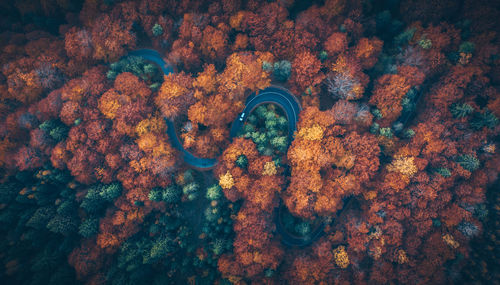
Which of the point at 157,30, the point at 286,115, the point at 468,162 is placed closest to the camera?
the point at 468,162

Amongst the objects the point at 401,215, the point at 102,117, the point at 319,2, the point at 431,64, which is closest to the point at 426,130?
the point at 431,64

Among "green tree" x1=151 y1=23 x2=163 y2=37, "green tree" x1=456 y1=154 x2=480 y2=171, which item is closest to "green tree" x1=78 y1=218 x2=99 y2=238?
"green tree" x1=151 y1=23 x2=163 y2=37

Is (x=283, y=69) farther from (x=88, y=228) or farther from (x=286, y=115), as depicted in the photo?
(x=88, y=228)

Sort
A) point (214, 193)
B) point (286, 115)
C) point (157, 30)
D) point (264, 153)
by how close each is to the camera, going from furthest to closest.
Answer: point (286, 115)
point (157, 30)
point (264, 153)
point (214, 193)

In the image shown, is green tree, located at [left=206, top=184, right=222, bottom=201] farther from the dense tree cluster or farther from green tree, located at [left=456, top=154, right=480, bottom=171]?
green tree, located at [left=456, top=154, right=480, bottom=171]

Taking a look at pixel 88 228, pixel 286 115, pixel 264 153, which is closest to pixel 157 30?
pixel 286 115

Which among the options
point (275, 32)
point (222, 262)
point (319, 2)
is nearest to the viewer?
point (222, 262)

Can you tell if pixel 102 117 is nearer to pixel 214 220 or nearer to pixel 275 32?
pixel 214 220

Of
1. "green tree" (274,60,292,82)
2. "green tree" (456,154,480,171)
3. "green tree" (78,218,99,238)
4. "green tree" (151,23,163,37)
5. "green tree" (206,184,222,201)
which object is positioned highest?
"green tree" (151,23,163,37)

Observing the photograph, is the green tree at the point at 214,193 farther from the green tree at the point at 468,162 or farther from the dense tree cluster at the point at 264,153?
the green tree at the point at 468,162
